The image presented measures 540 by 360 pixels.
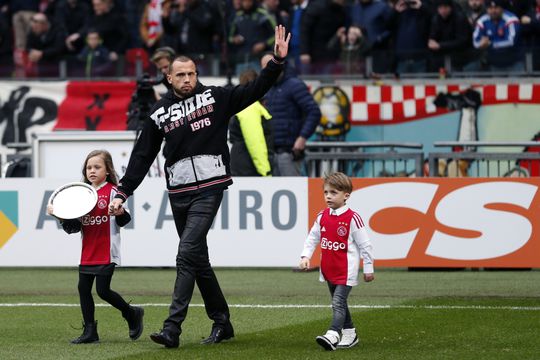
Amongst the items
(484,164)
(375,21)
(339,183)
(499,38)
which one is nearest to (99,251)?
(339,183)

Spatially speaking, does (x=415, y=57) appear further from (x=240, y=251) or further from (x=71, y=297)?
(x=71, y=297)

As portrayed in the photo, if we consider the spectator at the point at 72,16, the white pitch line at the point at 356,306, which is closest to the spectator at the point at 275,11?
the spectator at the point at 72,16

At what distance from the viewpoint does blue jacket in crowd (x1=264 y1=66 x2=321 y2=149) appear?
52.3 feet

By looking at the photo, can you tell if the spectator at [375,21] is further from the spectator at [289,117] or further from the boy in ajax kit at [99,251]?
the boy in ajax kit at [99,251]

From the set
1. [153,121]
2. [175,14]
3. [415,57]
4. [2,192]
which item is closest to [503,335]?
[153,121]

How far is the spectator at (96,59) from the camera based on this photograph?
66.6 ft

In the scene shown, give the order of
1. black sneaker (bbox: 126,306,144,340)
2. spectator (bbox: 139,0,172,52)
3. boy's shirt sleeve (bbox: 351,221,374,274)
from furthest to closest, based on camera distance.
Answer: spectator (bbox: 139,0,172,52) → black sneaker (bbox: 126,306,144,340) → boy's shirt sleeve (bbox: 351,221,374,274)

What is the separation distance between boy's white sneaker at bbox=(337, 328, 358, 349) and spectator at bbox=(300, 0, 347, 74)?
35.4 feet

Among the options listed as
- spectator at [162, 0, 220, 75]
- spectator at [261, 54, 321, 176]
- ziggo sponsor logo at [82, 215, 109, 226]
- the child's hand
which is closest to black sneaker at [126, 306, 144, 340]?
ziggo sponsor logo at [82, 215, 109, 226]

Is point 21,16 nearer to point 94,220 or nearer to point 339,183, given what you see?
Answer: point 94,220

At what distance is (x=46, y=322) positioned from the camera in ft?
34.5

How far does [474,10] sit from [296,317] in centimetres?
960

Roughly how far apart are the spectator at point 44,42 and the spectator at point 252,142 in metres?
6.39

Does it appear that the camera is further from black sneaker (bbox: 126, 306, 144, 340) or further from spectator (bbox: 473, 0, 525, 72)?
black sneaker (bbox: 126, 306, 144, 340)
